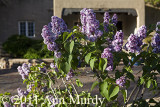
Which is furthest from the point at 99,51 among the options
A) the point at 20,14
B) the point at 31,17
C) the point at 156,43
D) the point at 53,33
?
the point at 20,14

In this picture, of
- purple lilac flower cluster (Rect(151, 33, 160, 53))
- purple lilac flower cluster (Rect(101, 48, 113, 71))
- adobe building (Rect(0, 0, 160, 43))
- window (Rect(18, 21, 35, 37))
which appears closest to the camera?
purple lilac flower cluster (Rect(101, 48, 113, 71))

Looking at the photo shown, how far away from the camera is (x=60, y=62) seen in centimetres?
207

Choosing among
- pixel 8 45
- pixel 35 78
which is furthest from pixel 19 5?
pixel 35 78

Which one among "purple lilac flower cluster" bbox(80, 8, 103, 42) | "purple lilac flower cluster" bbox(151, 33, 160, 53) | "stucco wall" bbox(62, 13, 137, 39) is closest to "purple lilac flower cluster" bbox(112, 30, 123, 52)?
"purple lilac flower cluster" bbox(80, 8, 103, 42)

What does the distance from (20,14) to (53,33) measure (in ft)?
45.3

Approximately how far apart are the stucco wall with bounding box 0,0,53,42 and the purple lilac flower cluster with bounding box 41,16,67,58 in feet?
43.7

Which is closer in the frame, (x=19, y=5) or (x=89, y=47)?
(x=89, y=47)

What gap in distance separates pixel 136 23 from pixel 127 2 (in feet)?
4.59

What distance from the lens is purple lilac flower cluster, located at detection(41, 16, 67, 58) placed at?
1.95 metres

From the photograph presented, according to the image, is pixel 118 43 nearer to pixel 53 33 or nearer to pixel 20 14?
pixel 53 33

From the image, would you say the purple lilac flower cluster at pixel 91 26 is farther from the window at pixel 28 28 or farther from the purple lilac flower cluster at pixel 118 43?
the window at pixel 28 28

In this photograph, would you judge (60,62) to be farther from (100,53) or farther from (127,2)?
(127,2)

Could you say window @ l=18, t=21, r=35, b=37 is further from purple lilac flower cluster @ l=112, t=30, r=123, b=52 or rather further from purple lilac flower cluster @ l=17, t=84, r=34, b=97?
purple lilac flower cluster @ l=112, t=30, r=123, b=52

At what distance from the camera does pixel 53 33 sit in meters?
2.02
